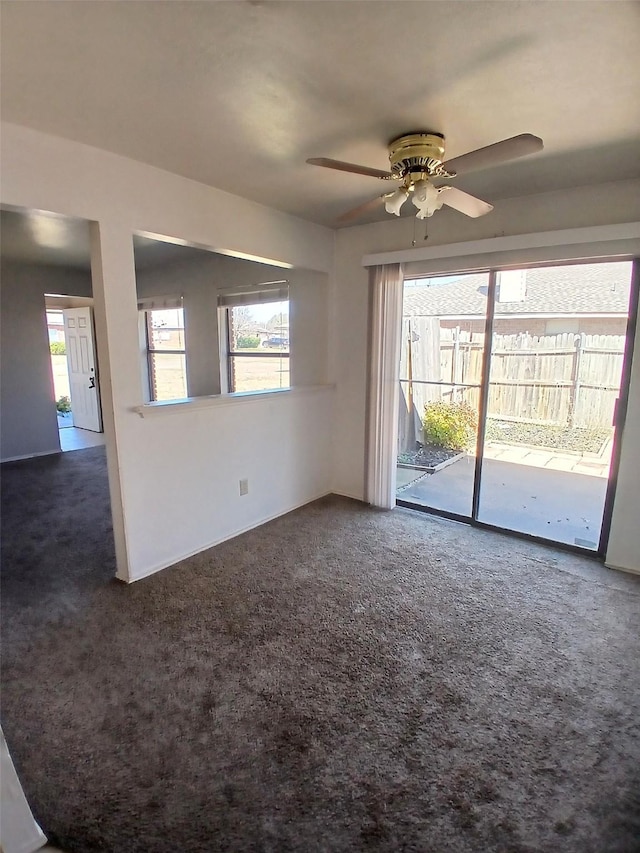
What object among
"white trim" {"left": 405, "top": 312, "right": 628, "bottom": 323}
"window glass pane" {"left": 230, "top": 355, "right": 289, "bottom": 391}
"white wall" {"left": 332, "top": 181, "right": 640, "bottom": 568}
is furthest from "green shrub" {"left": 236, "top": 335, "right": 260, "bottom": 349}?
"white trim" {"left": 405, "top": 312, "right": 628, "bottom": 323}

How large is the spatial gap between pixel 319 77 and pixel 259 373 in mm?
3627

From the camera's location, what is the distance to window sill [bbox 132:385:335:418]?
2838 millimetres

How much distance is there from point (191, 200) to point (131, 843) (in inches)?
122

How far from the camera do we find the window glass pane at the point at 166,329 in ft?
19.0

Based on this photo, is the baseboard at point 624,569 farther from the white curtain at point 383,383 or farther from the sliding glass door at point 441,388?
the white curtain at point 383,383

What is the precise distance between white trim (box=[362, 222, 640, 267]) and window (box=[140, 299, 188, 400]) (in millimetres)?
2988

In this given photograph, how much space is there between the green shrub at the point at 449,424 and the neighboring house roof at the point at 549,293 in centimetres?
80

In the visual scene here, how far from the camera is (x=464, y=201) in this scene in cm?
222

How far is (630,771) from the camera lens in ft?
5.31

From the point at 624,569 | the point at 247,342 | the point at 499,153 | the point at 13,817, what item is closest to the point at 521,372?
the point at 624,569

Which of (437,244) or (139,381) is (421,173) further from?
(139,381)

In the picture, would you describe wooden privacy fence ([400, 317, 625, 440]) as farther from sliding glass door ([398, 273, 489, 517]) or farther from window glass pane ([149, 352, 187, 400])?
window glass pane ([149, 352, 187, 400])

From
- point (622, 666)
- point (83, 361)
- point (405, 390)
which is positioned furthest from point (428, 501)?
point (83, 361)

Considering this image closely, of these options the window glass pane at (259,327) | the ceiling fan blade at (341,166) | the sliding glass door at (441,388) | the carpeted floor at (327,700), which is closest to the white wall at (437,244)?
the sliding glass door at (441,388)
